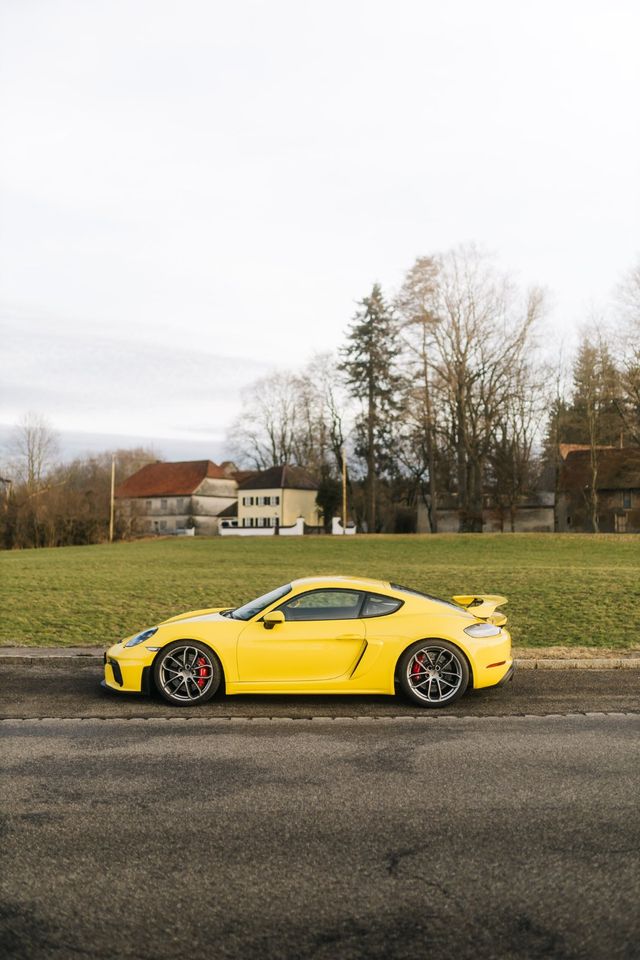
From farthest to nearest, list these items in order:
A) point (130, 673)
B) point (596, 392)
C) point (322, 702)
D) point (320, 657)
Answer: point (596, 392) < point (322, 702) < point (130, 673) < point (320, 657)

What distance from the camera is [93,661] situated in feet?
41.5

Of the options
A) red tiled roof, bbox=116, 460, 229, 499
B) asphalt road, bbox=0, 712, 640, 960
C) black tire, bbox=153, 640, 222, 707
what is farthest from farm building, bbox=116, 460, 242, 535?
asphalt road, bbox=0, 712, 640, 960

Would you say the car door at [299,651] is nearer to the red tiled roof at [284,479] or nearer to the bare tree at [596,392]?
the bare tree at [596,392]

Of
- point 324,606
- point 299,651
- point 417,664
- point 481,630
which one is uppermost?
point 324,606

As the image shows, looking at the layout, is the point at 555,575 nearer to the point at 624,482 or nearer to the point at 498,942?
the point at 498,942

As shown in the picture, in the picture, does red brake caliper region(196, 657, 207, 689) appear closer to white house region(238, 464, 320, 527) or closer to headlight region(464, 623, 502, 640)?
headlight region(464, 623, 502, 640)

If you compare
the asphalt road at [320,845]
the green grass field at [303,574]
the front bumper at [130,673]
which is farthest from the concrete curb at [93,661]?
the asphalt road at [320,845]

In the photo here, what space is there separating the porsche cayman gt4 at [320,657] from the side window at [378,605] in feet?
0.07

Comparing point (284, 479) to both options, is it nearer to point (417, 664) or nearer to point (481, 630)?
point (481, 630)

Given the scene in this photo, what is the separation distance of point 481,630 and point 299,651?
6.82 feet

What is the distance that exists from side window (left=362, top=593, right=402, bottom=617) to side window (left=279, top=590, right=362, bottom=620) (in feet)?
0.30

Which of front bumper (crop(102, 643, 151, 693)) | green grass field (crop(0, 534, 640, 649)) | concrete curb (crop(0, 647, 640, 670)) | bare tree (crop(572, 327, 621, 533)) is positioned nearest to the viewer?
front bumper (crop(102, 643, 151, 693))

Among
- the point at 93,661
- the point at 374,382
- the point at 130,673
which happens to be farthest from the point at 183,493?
the point at 130,673

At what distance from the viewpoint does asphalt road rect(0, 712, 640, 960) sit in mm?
4230
